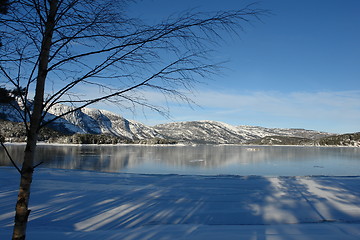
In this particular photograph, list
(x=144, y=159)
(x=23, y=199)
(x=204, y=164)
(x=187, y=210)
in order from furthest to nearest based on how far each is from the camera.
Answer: (x=144, y=159)
(x=204, y=164)
(x=187, y=210)
(x=23, y=199)

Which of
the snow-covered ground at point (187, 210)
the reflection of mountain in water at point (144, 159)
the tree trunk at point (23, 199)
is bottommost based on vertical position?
the reflection of mountain in water at point (144, 159)

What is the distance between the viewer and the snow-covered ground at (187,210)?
470 cm

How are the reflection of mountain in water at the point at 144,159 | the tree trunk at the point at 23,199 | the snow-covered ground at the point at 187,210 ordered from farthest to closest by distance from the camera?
1. the reflection of mountain in water at the point at 144,159
2. the snow-covered ground at the point at 187,210
3. the tree trunk at the point at 23,199

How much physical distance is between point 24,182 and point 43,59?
1.20m

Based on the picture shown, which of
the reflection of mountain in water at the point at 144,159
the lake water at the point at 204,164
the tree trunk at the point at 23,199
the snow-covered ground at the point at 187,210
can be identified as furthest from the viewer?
the reflection of mountain in water at the point at 144,159

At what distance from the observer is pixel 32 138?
2268 mm

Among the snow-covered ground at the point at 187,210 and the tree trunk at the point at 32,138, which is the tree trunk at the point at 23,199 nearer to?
the tree trunk at the point at 32,138

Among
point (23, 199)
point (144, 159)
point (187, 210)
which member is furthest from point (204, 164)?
point (23, 199)

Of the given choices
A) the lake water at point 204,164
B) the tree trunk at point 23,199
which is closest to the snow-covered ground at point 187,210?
the tree trunk at point 23,199

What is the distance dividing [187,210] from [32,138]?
500 cm

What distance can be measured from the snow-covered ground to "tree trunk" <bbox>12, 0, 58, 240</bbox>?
2.59 meters

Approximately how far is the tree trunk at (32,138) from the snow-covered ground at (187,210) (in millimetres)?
2592

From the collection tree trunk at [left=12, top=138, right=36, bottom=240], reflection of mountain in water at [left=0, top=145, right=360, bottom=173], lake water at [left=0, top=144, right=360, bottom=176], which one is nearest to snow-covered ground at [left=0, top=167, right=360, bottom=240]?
tree trunk at [left=12, top=138, right=36, bottom=240]

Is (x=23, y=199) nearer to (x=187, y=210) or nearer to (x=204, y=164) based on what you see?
(x=187, y=210)
